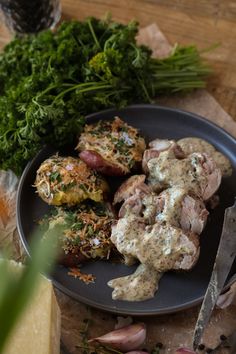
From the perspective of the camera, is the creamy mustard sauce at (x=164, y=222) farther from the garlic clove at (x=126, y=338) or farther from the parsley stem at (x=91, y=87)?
the parsley stem at (x=91, y=87)

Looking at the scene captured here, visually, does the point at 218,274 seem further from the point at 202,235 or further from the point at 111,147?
the point at 111,147

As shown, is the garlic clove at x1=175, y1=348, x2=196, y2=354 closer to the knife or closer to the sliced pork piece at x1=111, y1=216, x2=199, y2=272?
Result: the knife

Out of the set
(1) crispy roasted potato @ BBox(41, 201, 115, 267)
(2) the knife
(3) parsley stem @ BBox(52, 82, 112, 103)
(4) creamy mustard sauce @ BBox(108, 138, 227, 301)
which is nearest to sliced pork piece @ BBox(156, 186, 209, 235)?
(4) creamy mustard sauce @ BBox(108, 138, 227, 301)

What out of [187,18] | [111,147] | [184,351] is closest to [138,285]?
[184,351]

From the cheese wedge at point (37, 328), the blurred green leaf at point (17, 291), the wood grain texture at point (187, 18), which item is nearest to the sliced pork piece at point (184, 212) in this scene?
the cheese wedge at point (37, 328)

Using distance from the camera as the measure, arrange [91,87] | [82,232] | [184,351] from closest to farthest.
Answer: [184,351] → [82,232] → [91,87]

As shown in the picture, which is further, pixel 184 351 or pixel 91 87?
pixel 91 87
